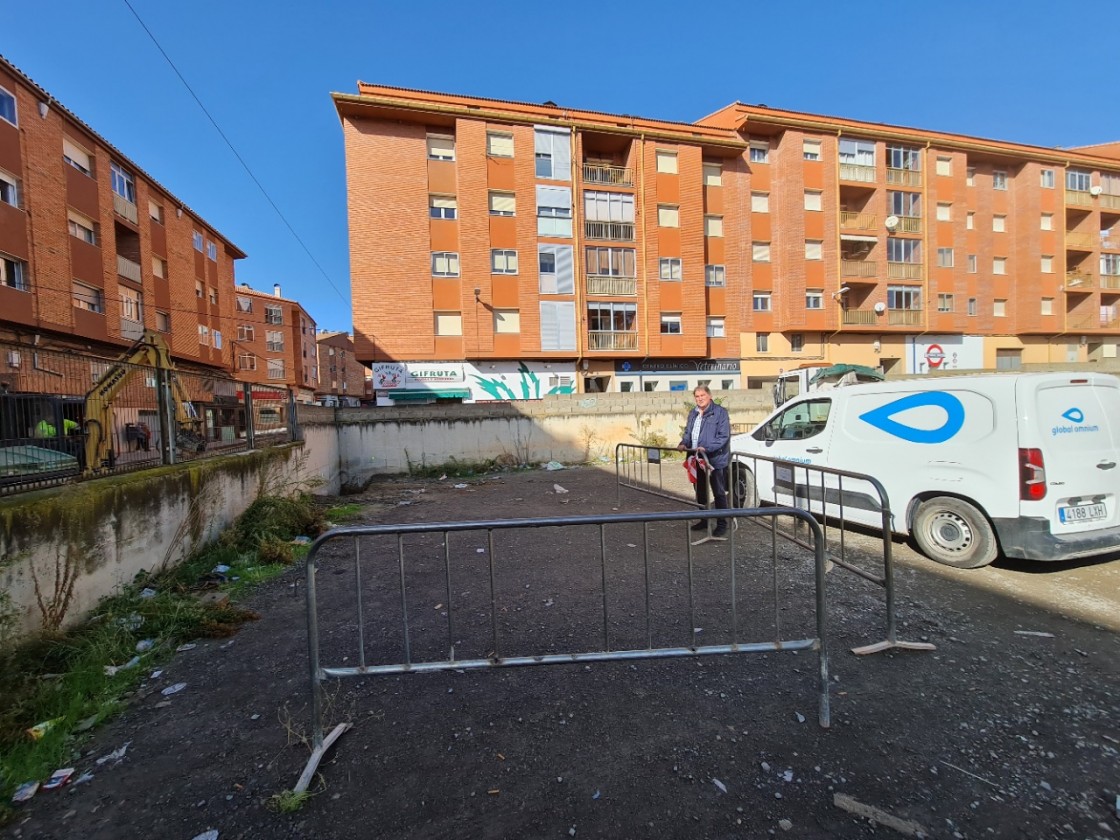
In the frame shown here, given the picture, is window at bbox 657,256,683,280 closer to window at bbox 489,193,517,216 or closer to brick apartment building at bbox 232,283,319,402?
window at bbox 489,193,517,216

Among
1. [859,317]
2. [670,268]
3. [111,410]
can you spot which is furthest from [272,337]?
[859,317]

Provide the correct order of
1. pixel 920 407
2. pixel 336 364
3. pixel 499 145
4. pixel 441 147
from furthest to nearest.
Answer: pixel 336 364, pixel 499 145, pixel 441 147, pixel 920 407

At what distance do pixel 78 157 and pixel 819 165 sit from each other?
1399 inches

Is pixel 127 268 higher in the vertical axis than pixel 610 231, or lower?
lower

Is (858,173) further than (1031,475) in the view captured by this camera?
Answer: Yes

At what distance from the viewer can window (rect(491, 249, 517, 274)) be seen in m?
23.5

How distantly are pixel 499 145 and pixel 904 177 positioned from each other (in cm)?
2461

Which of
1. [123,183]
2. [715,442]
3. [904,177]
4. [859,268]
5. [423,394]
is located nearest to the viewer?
[715,442]

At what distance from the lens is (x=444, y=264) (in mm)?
23156

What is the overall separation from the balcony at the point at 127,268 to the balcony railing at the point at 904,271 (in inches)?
1579

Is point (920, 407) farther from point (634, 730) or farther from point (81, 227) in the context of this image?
point (81, 227)

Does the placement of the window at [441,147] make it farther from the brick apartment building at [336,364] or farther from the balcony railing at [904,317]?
the brick apartment building at [336,364]

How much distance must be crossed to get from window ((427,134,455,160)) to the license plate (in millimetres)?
25719

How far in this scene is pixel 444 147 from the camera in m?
23.3
